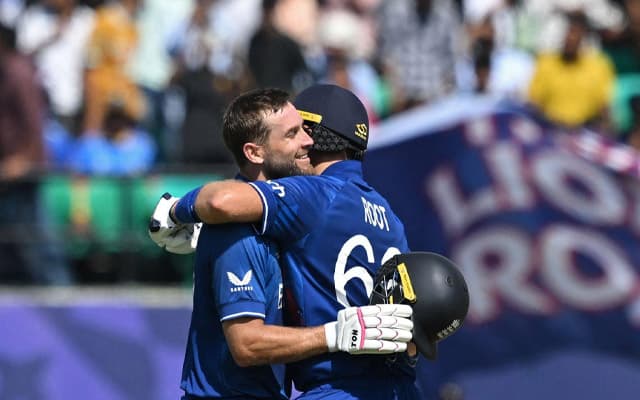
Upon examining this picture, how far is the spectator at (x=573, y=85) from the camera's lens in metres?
11.6

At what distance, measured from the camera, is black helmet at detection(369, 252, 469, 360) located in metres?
4.86

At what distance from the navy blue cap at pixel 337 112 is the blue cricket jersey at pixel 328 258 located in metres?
0.20

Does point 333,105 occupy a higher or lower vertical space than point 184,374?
higher

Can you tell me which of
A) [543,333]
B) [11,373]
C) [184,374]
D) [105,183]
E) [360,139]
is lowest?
[11,373]

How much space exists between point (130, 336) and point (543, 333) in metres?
3.20

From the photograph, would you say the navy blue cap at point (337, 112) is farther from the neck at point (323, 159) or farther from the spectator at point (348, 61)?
the spectator at point (348, 61)

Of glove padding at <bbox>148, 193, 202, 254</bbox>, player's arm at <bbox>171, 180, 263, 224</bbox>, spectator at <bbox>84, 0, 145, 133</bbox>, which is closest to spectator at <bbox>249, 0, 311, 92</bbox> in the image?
spectator at <bbox>84, 0, 145, 133</bbox>

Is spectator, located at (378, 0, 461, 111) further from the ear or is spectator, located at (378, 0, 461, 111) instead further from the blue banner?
the ear

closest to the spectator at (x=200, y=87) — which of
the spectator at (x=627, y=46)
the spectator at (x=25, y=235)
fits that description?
the spectator at (x=25, y=235)

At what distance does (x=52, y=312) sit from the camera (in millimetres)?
10383

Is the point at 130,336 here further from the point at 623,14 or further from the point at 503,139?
the point at 623,14

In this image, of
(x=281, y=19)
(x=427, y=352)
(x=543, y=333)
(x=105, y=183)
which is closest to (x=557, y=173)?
(x=543, y=333)

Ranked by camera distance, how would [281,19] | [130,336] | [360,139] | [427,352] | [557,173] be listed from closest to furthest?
[427,352] < [360,139] < [557,173] < [130,336] < [281,19]

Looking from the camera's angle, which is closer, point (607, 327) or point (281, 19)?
point (607, 327)
